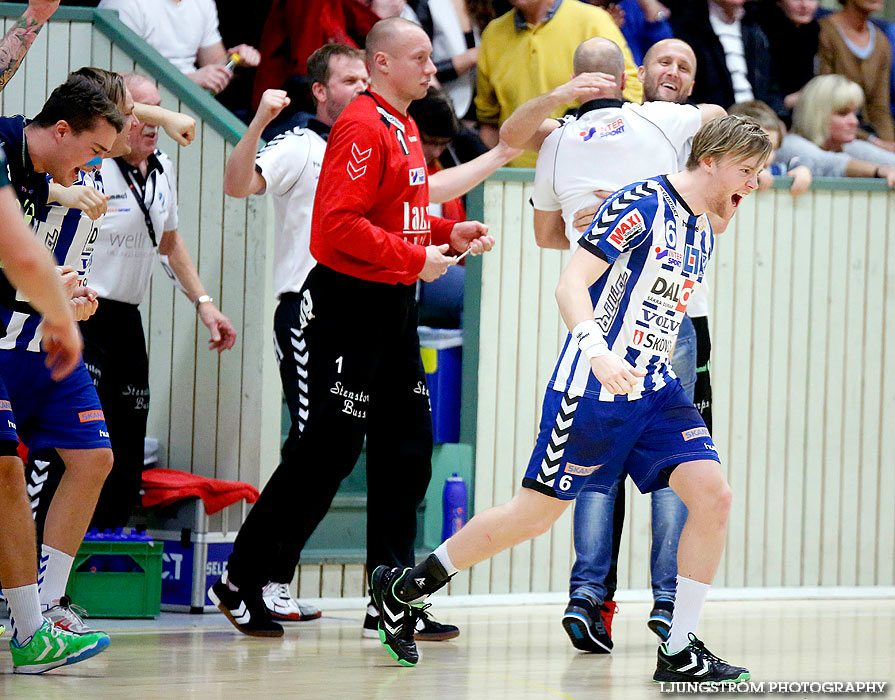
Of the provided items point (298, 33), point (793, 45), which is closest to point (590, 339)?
point (298, 33)

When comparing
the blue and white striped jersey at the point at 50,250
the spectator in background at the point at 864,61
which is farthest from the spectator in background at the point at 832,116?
the blue and white striped jersey at the point at 50,250

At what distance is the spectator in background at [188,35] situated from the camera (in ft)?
20.4

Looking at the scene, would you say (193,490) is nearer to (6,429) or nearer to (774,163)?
(6,429)

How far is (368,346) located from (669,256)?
3.78ft

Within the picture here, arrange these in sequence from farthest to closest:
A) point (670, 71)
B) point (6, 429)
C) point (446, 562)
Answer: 1. point (670, 71)
2. point (446, 562)
3. point (6, 429)

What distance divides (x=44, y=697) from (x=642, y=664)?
1836mm

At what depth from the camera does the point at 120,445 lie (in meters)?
5.06

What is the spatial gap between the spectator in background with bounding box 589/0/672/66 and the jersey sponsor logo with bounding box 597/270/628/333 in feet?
12.9

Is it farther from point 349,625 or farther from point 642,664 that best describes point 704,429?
point 349,625

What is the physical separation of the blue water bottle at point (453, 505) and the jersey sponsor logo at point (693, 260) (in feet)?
7.63

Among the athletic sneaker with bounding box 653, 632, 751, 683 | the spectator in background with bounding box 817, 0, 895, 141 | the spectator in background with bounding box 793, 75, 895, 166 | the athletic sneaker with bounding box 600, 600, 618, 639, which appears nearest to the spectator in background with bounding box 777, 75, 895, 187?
the spectator in background with bounding box 793, 75, 895, 166

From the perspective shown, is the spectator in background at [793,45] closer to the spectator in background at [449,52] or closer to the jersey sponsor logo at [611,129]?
the spectator in background at [449,52]

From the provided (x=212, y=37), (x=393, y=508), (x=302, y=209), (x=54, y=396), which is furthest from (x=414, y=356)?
(x=212, y=37)

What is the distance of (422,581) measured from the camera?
392 cm
